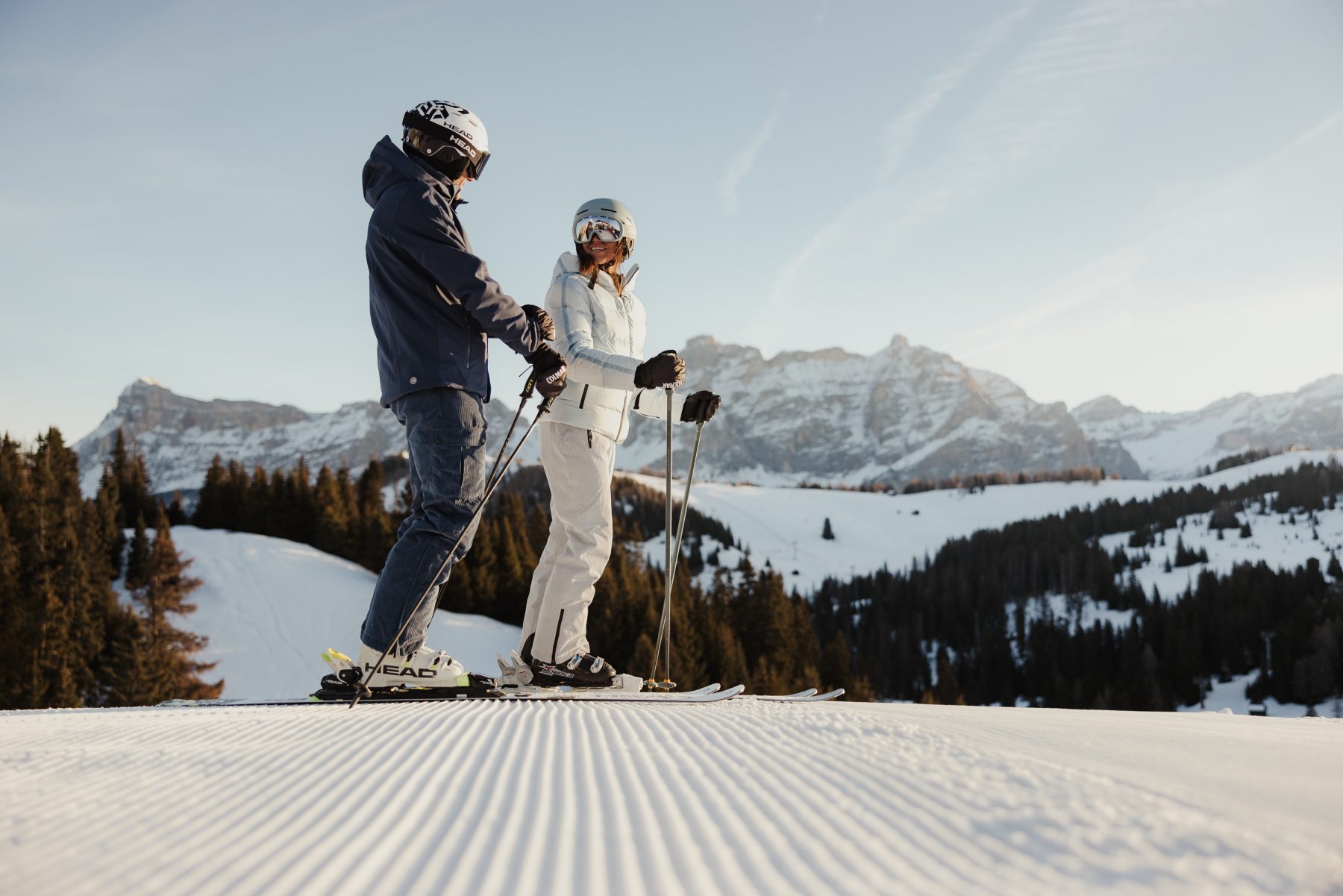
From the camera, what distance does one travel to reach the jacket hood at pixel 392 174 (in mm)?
4016

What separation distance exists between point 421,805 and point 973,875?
1.11 meters

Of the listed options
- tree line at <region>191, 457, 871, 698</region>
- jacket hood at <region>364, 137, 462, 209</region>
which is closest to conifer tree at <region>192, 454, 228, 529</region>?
tree line at <region>191, 457, 871, 698</region>

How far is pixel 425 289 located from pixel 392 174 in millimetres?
583

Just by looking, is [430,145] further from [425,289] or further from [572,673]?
[572,673]

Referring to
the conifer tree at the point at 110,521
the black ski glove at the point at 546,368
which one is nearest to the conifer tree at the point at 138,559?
the conifer tree at the point at 110,521

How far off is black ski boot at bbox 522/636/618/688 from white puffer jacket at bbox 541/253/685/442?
4.20 feet

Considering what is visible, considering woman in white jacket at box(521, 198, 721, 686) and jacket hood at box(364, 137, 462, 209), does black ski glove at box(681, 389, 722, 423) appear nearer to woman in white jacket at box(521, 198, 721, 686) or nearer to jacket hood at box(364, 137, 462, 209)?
woman in white jacket at box(521, 198, 721, 686)

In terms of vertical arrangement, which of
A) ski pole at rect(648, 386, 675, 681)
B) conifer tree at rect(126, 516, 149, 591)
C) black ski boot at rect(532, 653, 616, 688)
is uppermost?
conifer tree at rect(126, 516, 149, 591)

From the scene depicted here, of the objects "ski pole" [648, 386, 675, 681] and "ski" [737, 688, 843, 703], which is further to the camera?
"ski pole" [648, 386, 675, 681]

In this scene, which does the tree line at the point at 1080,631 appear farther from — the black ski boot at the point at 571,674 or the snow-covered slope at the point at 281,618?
the black ski boot at the point at 571,674

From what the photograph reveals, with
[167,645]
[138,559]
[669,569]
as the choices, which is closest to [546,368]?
[669,569]

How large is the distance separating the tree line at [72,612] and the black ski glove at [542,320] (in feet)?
94.2

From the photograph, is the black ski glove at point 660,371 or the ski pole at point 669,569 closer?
the black ski glove at point 660,371

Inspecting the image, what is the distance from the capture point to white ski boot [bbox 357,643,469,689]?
4.08 meters
